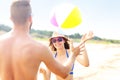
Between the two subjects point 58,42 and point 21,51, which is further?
point 58,42

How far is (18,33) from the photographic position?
3459 mm

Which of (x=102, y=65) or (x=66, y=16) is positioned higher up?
(x=66, y=16)

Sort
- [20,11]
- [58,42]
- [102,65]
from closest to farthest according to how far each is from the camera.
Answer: [20,11], [58,42], [102,65]

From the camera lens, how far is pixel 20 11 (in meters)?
3.35

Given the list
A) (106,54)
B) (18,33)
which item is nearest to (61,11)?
(18,33)

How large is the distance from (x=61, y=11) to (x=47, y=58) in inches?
79.8

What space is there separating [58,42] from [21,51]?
256 centimetres

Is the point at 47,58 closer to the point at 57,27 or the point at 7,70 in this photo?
the point at 7,70

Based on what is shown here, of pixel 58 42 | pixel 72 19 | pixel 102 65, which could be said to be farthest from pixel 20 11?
pixel 102 65

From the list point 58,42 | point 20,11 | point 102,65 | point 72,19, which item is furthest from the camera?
point 102,65

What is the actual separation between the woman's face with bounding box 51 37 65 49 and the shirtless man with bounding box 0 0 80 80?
2.40 m

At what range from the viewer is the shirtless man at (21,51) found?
338 cm

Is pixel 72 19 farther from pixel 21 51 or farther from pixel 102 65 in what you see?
pixel 102 65

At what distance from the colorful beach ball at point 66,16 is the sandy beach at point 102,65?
8.70 metres
